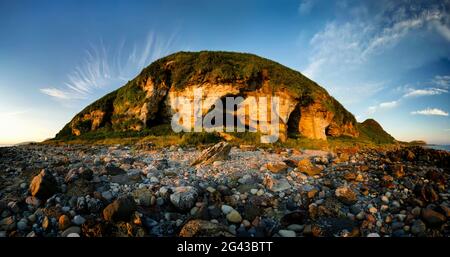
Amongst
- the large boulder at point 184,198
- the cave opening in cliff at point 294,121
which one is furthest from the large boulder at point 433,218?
the cave opening in cliff at point 294,121

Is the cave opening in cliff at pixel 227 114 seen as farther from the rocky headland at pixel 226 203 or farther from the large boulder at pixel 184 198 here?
→ the large boulder at pixel 184 198

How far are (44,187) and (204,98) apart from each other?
2449cm

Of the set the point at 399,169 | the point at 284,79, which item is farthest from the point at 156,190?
the point at 284,79

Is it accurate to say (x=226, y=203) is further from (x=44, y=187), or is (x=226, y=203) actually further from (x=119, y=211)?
(x=44, y=187)

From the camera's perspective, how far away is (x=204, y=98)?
28.7m

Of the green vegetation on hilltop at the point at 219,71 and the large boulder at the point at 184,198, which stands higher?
the green vegetation on hilltop at the point at 219,71

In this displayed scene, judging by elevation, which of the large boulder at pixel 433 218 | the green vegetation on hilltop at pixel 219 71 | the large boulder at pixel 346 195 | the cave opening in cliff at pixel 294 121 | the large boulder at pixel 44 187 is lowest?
the large boulder at pixel 433 218

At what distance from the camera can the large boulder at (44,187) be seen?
471 cm

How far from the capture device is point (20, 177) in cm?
611

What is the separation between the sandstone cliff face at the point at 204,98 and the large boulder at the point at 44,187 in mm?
23067

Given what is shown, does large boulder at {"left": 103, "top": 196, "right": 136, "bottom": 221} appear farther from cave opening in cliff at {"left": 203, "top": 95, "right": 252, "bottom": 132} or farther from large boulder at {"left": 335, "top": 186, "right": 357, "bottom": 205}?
cave opening in cliff at {"left": 203, "top": 95, "right": 252, "bottom": 132}
